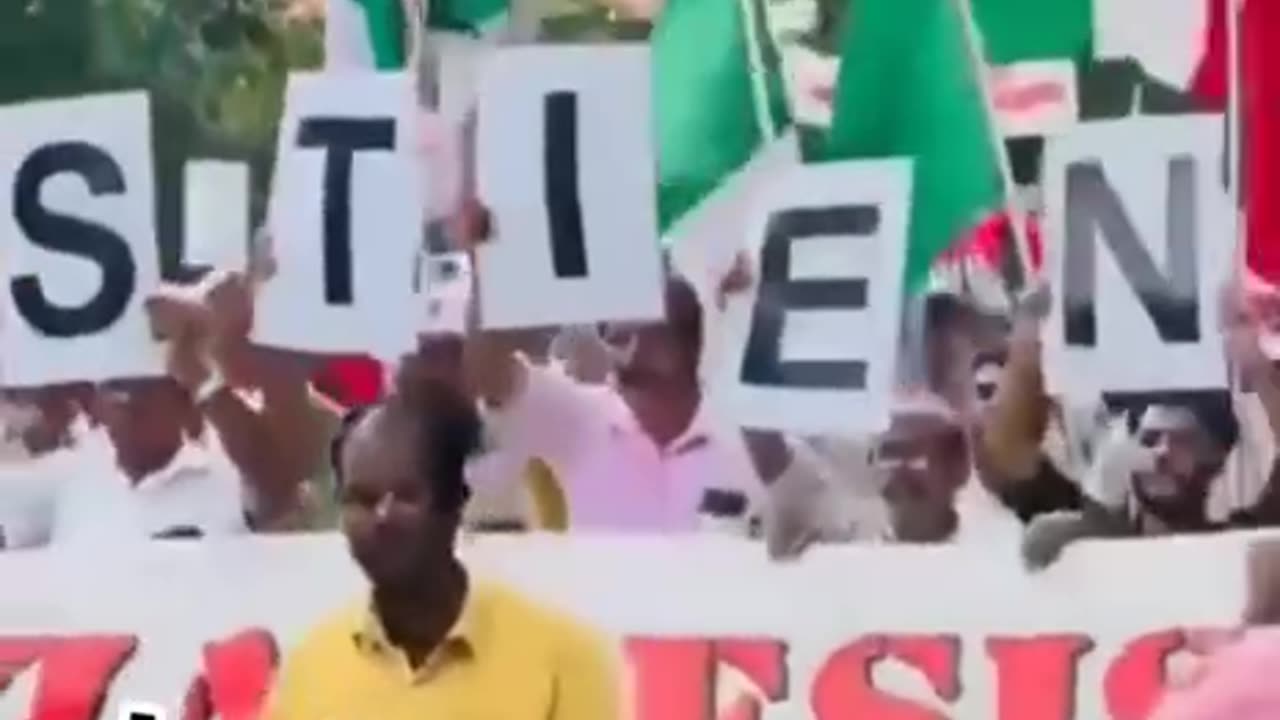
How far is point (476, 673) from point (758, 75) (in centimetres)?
23

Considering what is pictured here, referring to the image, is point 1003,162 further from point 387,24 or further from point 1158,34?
point 387,24

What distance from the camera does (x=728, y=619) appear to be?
0.68m

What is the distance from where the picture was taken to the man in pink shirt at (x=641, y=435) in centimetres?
69

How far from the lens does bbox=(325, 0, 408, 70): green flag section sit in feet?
2.34

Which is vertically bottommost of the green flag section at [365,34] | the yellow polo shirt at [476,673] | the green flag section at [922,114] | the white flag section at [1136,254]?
the yellow polo shirt at [476,673]

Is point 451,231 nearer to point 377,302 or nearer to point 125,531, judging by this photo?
point 377,302

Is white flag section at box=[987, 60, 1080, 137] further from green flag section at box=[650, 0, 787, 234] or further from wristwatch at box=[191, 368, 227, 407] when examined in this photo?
wristwatch at box=[191, 368, 227, 407]

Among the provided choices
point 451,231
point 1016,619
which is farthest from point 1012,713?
point 451,231

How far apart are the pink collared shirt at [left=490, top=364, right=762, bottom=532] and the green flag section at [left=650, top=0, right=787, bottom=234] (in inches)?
2.7

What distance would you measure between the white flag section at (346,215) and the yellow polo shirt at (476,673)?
0.33 feet

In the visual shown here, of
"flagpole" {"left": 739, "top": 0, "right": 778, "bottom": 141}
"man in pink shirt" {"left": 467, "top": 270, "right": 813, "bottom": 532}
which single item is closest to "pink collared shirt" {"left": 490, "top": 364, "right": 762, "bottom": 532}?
"man in pink shirt" {"left": 467, "top": 270, "right": 813, "bottom": 532}

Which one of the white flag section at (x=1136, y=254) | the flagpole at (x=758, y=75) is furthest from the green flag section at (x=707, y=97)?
the white flag section at (x=1136, y=254)

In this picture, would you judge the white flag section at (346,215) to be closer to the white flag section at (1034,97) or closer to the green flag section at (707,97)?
the green flag section at (707,97)

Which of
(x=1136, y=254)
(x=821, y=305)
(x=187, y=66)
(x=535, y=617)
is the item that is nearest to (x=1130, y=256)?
Answer: (x=1136, y=254)
